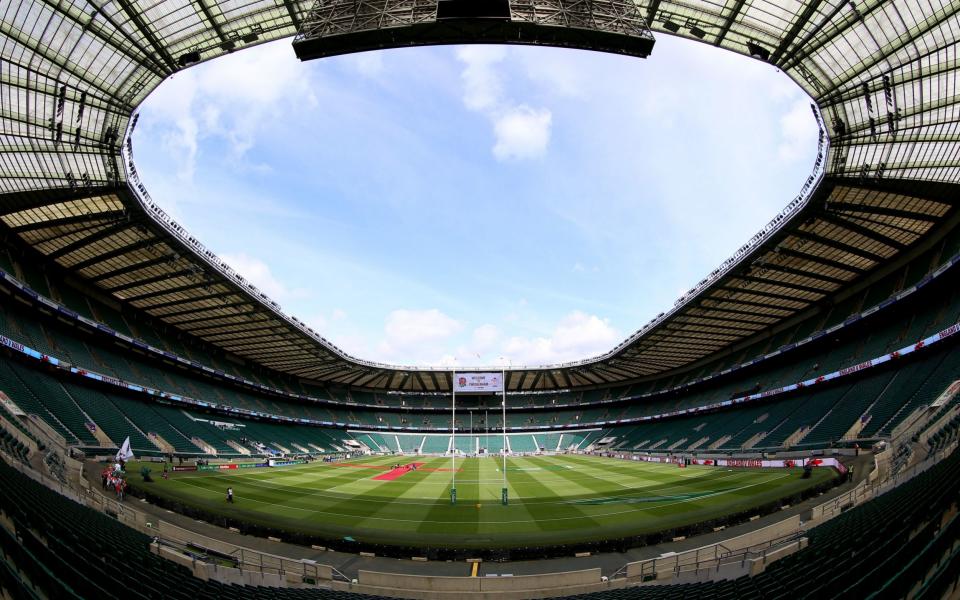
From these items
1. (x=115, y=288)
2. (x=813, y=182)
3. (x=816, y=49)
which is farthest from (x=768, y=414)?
(x=115, y=288)

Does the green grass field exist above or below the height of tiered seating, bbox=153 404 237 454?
below

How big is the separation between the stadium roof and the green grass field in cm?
1947

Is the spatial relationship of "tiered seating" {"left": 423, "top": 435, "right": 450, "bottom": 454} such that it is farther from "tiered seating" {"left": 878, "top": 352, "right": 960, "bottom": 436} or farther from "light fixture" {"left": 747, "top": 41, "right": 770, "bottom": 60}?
"light fixture" {"left": 747, "top": 41, "right": 770, "bottom": 60}

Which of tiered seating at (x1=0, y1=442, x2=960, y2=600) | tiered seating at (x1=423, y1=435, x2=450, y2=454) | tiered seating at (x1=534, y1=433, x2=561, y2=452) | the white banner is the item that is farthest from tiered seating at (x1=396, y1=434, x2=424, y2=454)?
tiered seating at (x1=0, y1=442, x2=960, y2=600)

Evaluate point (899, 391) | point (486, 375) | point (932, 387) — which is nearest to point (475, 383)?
point (486, 375)

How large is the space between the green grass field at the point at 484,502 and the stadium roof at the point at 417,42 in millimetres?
19471

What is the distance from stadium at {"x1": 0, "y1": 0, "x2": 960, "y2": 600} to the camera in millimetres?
15211

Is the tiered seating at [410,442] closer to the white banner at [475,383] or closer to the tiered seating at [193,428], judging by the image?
the tiered seating at [193,428]

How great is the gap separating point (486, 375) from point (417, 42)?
105 feet

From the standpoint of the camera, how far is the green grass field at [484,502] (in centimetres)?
2380

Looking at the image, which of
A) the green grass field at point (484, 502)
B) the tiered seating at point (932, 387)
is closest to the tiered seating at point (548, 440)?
the green grass field at point (484, 502)

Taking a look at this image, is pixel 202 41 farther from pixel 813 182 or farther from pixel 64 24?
pixel 813 182

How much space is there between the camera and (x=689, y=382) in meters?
82.9

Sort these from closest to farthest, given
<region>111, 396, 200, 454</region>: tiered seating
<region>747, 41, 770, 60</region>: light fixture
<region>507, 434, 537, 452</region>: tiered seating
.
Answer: <region>747, 41, 770, 60</region>: light fixture, <region>111, 396, 200, 454</region>: tiered seating, <region>507, 434, 537, 452</region>: tiered seating
